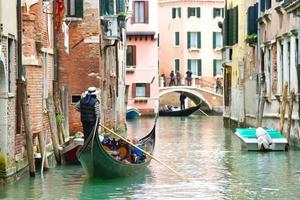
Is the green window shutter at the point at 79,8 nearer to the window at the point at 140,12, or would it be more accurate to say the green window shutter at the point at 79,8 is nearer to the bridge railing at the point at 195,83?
the window at the point at 140,12

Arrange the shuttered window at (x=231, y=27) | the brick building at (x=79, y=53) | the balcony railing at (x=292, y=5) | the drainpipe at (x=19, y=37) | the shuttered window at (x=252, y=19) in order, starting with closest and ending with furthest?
the drainpipe at (x=19, y=37)
the balcony railing at (x=292, y=5)
the brick building at (x=79, y=53)
the shuttered window at (x=252, y=19)
the shuttered window at (x=231, y=27)

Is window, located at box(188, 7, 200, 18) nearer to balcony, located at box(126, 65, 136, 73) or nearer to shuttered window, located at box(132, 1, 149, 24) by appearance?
shuttered window, located at box(132, 1, 149, 24)

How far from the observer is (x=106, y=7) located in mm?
21547

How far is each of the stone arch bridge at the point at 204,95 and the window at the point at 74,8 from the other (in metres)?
24.2

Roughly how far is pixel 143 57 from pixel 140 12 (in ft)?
6.07

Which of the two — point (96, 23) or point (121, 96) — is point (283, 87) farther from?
point (121, 96)

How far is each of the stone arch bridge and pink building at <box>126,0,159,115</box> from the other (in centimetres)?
348

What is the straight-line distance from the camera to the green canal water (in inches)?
456

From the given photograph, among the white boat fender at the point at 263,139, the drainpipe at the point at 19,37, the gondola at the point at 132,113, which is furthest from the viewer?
the gondola at the point at 132,113

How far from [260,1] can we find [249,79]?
327 cm

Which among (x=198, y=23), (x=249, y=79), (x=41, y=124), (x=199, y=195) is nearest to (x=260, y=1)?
(x=249, y=79)

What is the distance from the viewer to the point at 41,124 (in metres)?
14.1

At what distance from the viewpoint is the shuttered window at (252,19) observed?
23.5 metres

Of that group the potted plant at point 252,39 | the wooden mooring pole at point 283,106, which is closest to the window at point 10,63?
the wooden mooring pole at point 283,106
